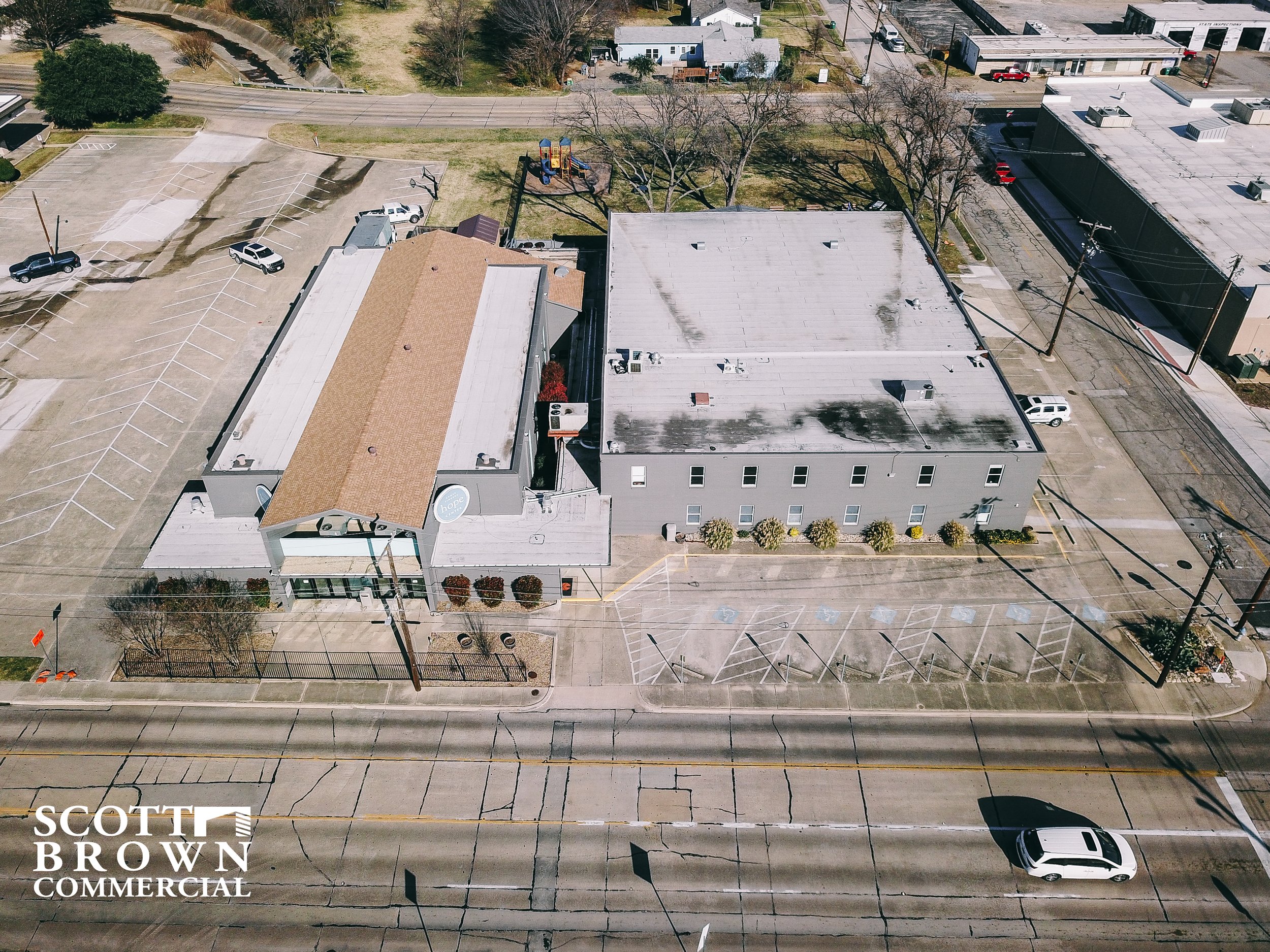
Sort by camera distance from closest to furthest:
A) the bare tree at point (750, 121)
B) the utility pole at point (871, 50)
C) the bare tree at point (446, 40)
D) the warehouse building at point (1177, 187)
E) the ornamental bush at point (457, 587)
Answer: the ornamental bush at point (457, 587)
the warehouse building at point (1177, 187)
the bare tree at point (750, 121)
the utility pole at point (871, 50)
the bare tree at point (446, 40)

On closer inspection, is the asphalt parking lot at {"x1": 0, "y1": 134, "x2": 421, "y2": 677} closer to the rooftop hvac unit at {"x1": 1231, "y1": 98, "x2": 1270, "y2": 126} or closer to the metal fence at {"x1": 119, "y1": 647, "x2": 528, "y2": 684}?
the metal fence at {"x1": 119, "y1": 647, "x2": 528, "y2": 684}

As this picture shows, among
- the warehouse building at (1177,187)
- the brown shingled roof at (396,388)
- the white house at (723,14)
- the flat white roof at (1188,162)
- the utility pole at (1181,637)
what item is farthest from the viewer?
the white house at (723,14)

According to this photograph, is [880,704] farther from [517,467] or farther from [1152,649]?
[517,467]

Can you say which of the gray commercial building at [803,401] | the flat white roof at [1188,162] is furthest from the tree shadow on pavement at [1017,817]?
the flat white roof at [1188,162]

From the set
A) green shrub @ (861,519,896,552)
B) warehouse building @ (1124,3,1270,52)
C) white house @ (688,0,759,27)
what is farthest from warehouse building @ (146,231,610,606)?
warehouse building @ (1124,3,1270,52)

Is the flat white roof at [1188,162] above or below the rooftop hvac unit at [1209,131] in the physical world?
below

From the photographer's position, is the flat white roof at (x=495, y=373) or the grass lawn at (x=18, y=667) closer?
the grass lawn at (x=18, y=667)

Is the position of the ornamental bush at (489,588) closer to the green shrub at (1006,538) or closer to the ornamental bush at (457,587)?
the ornamental bush at (457,587)

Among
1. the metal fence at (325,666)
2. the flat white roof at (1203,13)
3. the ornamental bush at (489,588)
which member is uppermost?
the flat white roof at (1203,13)
